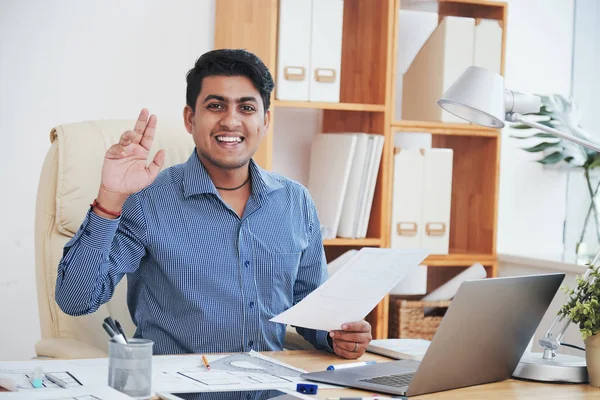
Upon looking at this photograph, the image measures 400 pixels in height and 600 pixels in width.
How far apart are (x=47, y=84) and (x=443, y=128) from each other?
134 cm

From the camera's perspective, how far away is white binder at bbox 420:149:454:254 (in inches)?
116

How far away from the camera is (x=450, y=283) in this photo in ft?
9.96

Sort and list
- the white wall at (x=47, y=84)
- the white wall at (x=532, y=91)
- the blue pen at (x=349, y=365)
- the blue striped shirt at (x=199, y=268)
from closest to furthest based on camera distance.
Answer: the blue pen at (x=349, y=365) < the blue striped shirt at (x=199, y=268) < the white wall at (x=47, y=84) < the white wall at (x=532, y=91)

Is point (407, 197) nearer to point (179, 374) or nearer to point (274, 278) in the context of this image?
point (274, 278)

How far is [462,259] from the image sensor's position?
3.01m

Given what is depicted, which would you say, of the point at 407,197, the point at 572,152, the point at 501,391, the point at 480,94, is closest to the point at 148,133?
the point at 480,94

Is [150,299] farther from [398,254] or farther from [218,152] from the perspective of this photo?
[398,254]

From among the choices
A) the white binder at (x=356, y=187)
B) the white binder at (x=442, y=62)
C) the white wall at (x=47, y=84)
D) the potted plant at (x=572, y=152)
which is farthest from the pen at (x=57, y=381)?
the potted plant at (x=572, y=152)

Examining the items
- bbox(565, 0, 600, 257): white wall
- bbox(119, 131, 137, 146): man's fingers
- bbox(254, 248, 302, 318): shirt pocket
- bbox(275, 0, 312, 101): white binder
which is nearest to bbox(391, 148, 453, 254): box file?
bbox(275, 0, 312, 101): white binder

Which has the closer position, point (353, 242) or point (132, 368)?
point (132, 368)

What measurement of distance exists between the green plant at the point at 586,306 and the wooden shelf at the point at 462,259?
1.36m

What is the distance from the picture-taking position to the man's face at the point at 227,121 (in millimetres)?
1953

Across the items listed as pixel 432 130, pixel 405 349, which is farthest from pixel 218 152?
pixel 432 130

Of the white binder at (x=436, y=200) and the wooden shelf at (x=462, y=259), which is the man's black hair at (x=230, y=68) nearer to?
the white binder at (x=436, y=200)
